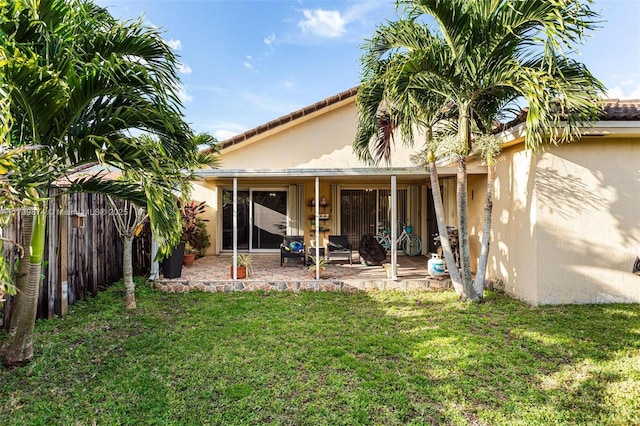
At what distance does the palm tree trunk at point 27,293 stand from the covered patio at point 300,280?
3.98 metres

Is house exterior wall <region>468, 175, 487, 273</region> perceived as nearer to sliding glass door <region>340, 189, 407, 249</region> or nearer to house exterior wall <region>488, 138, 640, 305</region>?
house exterior wall <region>488, 138, 640, 305</region>

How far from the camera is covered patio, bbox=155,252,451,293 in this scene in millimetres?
8141

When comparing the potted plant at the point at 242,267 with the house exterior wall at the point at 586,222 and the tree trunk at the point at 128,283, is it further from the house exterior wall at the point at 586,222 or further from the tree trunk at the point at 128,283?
the house exterior wall at the point at 586,222

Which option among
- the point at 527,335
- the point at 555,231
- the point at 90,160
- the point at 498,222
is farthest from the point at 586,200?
the point at 90,160

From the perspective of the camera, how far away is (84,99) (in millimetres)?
3838

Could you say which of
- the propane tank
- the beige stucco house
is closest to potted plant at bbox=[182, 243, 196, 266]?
the beige stucco house

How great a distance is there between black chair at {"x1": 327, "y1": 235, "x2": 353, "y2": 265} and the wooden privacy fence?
592 cm

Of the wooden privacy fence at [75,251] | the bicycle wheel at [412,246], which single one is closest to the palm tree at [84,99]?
the wooden privacy fence at [75,251]

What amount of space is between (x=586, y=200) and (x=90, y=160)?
8.70 meters

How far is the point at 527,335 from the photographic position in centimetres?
523

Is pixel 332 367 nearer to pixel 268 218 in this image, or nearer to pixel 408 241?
pixel 408 241

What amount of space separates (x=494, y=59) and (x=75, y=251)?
903cm

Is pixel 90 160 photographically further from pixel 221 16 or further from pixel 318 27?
pixel 318 27

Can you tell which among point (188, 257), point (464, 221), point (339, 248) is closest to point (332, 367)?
point (464, 221)
